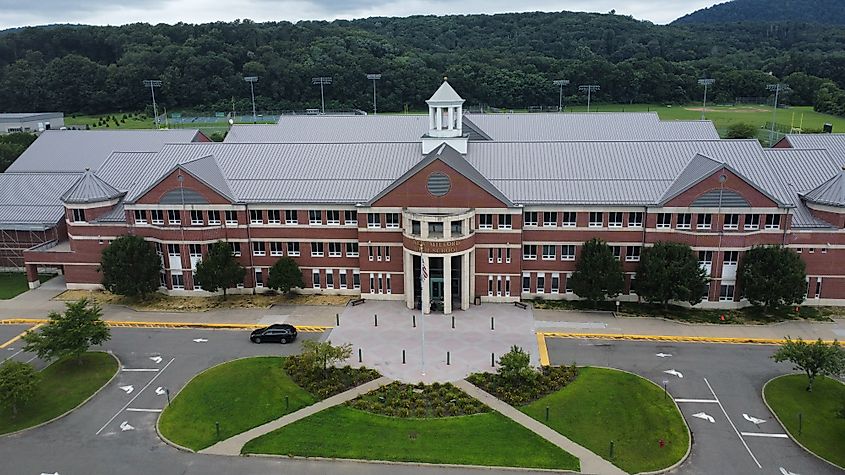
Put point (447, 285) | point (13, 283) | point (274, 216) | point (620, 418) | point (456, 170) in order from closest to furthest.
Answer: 1. point (620, 418)
2. point (447, 285)
3. point (456, 170)
4. point (274, 216)
5. point (13, 283)

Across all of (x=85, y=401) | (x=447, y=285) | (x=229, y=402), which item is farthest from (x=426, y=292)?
(x=85, y=401)

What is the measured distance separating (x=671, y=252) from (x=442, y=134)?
2318 cm

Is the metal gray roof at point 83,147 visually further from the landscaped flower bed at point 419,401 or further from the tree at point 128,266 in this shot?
the landscaped flower bed at point 419,401

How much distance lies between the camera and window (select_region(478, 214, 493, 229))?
180 feet

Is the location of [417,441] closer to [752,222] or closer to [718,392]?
[718,392]

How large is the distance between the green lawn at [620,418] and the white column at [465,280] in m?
14.0

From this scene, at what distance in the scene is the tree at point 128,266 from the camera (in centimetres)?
5591

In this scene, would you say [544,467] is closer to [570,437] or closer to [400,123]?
[570,437]

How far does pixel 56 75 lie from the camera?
15662cm

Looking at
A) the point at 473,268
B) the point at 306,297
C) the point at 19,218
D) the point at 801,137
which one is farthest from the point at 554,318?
the point at 19,218

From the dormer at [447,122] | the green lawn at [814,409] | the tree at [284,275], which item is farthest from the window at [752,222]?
the tree at [284,275]

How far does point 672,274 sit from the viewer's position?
51156mm

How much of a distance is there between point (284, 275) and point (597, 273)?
26736mm

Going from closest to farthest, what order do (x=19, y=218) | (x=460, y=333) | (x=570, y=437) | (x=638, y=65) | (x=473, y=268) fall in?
1. (x=570, y=437)
2. (x=460, y=333)
3. (x=473, y=268)
4. (x=19, y=218)
5. (x=638, y=65)
